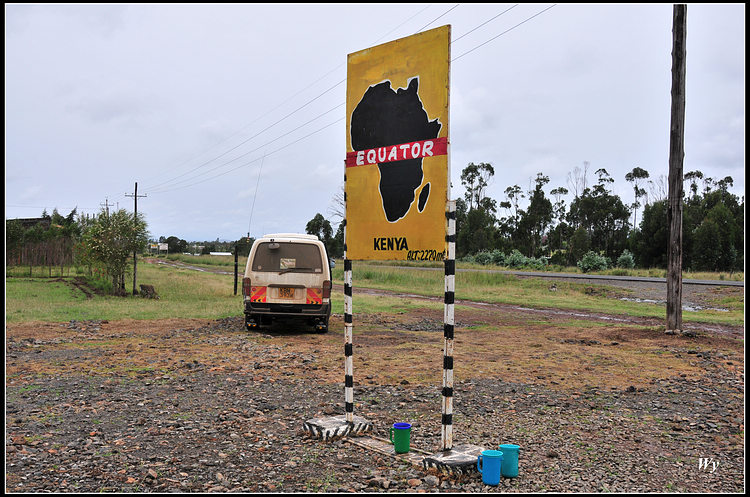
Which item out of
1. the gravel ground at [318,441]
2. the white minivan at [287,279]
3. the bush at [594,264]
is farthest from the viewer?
the bush at [594,264]

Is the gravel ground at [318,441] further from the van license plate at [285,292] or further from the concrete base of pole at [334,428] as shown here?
the van license plate at [285,292]

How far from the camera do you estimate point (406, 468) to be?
15.6 feet

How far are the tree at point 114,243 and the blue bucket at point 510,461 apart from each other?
25.3 m

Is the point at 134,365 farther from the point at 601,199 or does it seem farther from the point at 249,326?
the point at 601,199

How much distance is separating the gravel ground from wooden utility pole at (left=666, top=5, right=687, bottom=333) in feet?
14.1

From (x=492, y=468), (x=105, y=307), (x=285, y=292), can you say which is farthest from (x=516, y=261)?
(x=492, y=468)

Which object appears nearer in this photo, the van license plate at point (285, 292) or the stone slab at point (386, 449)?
the stone slab at point (386, 449)

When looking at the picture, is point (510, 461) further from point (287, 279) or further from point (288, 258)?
point (288, 258)

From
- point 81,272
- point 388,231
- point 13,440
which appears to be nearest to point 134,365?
point 13,440

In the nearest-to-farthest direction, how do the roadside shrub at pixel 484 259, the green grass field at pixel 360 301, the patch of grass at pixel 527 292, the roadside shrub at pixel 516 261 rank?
the green grass field at pixel 360 301, the patch of grass at pixel 527 292, the roadside shrub at pixel 516 261, the roadside shrub at pixel 484 259

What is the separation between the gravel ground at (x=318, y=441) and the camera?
448 centimetres

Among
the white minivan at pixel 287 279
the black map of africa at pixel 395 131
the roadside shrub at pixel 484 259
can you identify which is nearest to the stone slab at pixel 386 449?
the black map of africa at pixel 395 131

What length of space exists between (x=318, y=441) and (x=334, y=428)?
19cm

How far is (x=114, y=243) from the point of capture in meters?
26.5
